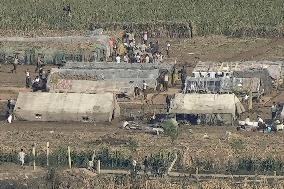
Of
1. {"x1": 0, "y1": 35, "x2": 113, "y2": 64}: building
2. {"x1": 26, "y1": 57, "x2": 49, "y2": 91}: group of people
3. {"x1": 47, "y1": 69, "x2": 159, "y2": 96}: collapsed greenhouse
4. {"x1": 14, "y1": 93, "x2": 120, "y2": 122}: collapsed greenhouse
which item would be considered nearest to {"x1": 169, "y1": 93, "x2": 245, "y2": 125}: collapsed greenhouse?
{"x1": 14, "y1": 93, "x2": 120, "y2": 122}: collapsed greenhouse

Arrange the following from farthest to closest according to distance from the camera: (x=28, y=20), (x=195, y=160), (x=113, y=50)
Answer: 1. (x=28, y=20)
2. (x=113, y=50)
3. (x=195, y=160)

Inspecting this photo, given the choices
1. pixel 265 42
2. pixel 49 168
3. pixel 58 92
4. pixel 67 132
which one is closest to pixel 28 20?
pixel 265 42

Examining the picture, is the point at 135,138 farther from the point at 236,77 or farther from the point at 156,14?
the point at 156,14

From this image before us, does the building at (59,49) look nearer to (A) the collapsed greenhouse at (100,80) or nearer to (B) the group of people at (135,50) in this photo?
(B) the group of people at (135,50)

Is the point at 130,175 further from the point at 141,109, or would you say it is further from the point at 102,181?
the point at 141,109

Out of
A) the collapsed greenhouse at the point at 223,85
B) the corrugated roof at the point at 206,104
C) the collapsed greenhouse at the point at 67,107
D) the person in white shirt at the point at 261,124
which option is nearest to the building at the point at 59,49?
the collapsed greenhouse at the point at 223,85

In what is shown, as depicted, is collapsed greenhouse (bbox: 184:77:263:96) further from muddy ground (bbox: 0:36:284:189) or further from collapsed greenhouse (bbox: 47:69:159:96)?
collapsed greenhouse (bbox: 47:69:159:96)
